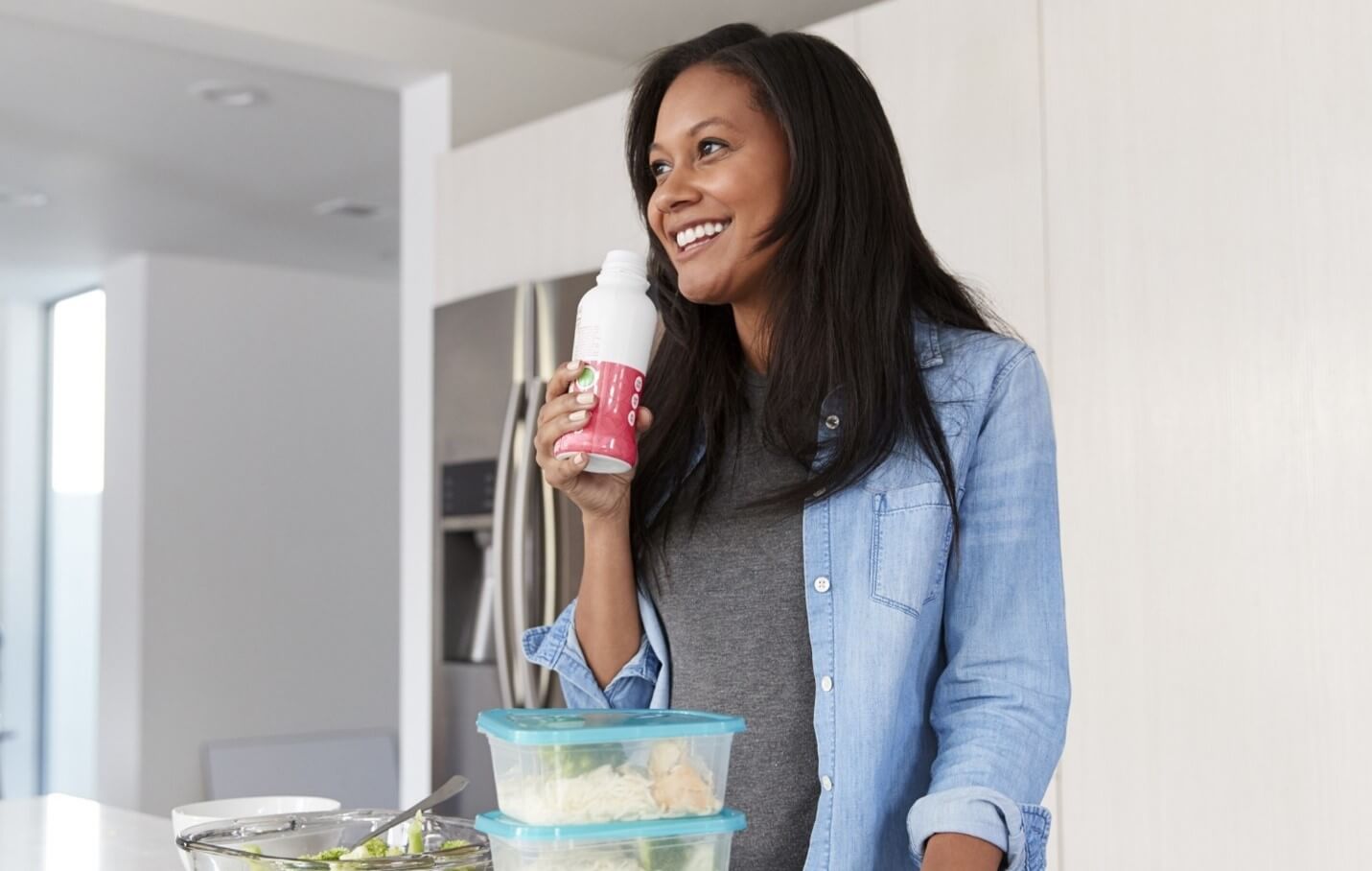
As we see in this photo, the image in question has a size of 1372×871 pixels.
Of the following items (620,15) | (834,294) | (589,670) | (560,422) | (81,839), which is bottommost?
(81,839)

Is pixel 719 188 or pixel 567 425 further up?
pixel 719 188

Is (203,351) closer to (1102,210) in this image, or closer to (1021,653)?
(1102,210)

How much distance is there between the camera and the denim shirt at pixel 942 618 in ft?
3.51

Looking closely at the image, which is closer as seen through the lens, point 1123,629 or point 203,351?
point 1123,629

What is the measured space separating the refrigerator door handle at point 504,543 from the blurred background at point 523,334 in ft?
0.05

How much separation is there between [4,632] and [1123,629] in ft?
22.3

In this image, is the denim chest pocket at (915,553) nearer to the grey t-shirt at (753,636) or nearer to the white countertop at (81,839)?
the grey t-shirt at (753,636)

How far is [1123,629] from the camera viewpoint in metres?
2.12

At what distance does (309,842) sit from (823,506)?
0.46m

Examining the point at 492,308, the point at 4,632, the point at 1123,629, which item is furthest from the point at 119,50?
the point at 4,632

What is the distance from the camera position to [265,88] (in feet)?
13.5

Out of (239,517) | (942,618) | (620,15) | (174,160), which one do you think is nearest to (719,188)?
(942,618)

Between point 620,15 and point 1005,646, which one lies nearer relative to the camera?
point 1005,646

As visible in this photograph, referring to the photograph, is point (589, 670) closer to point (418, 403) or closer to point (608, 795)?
point (608, 795)
